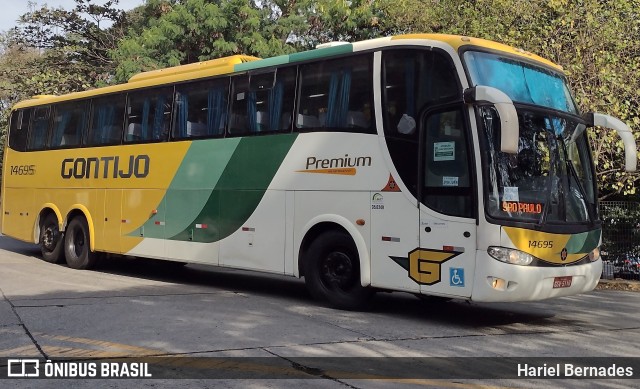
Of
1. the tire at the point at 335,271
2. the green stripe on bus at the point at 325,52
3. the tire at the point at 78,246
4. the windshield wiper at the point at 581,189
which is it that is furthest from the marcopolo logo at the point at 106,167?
the windshield wiper at the point at 581,189

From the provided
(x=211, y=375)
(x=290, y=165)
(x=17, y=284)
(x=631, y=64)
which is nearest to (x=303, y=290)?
(x=290, y=165)

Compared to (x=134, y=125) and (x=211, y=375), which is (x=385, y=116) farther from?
(x=134, y=125)

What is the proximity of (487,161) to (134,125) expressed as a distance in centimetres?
759

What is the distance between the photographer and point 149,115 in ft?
40.7

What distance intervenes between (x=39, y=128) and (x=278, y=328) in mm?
10421

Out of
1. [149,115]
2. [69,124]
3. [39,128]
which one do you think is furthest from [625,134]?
[39,128]

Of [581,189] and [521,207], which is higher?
[581,189]

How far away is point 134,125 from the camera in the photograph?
41.6 ft

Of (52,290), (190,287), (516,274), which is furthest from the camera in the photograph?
(190,287)

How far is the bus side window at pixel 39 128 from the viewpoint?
1514 centimetres

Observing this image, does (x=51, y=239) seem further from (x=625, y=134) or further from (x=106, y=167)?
(x=625, y=134)

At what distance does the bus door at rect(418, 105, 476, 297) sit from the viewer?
306 inches

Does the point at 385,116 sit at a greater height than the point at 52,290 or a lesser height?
greater

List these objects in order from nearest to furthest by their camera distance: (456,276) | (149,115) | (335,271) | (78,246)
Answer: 1. (456,276)
2. (335,271)
3. (149,115)
4. (78,246)
